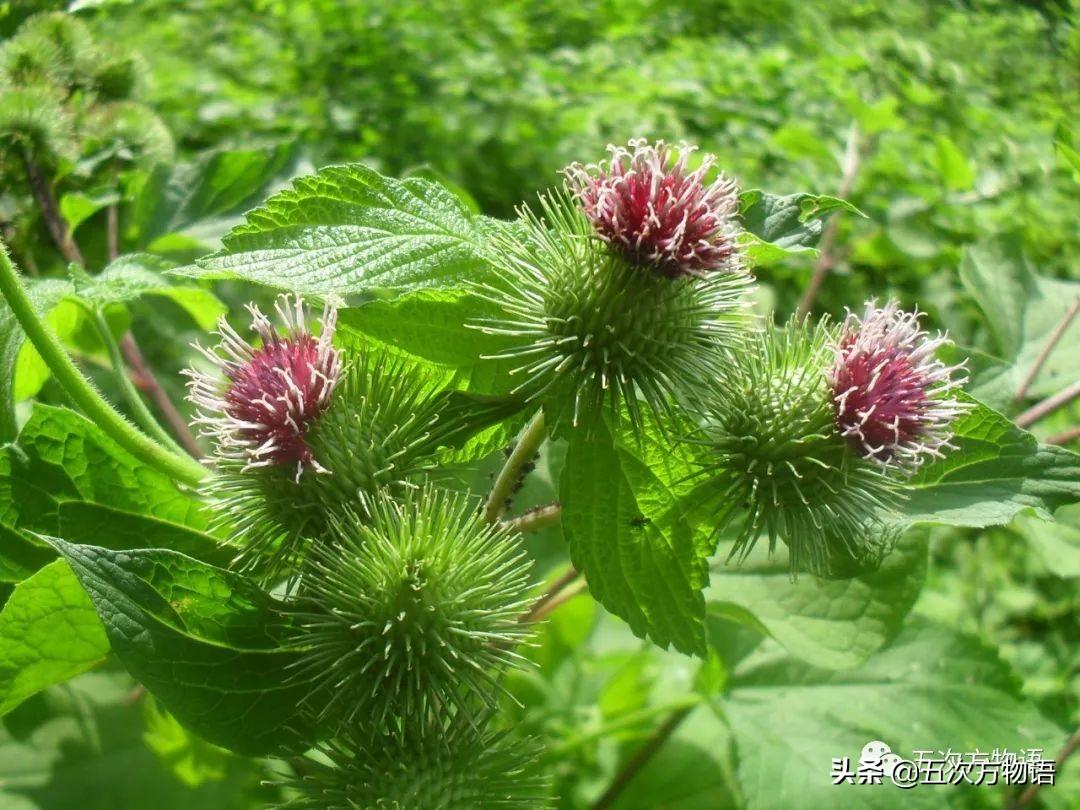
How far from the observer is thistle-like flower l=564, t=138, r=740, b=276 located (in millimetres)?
1226

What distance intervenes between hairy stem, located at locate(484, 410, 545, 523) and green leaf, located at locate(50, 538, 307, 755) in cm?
34

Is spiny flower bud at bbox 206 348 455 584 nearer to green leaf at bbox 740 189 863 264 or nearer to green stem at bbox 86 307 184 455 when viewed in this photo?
green stem at bbox 86 307 184 455

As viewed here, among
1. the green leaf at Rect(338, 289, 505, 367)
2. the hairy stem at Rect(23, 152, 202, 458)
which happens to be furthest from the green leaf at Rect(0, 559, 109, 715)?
the hairy stem at Rect(23, 152, 202, 458)

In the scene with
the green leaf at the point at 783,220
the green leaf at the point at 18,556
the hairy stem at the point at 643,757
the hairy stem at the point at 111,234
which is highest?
the green leaf at the point at 783,220

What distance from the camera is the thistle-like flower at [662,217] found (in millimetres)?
1226

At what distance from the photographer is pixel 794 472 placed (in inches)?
49.0

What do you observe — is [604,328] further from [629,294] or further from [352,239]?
[352,239]

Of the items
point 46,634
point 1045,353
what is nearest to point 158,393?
point 46,634

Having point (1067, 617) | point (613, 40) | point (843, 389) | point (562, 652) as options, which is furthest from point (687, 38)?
point (843, 389)

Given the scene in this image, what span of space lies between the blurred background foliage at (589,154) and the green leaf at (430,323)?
659mm

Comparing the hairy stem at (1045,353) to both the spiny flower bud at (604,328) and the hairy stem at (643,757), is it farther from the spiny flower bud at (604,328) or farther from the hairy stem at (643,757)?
the spiny flower bud at (604,328)

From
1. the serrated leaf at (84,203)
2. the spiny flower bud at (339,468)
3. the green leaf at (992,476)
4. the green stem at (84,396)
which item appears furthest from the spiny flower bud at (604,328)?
the serrated leaf at (84,203)

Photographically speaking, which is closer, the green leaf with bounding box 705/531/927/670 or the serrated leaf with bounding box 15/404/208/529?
the serrated leaf with bounding box 15/404/208/529

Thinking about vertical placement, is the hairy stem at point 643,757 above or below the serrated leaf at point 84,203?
below
